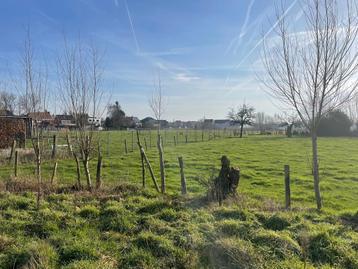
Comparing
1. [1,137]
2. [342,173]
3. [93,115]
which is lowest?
[342,173]

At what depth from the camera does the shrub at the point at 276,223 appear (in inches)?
243

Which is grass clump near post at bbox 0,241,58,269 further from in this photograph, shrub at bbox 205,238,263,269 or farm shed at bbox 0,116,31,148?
farm shed at bbox 0,116,31,148

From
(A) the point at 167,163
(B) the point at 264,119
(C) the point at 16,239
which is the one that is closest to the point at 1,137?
(A) the point at 167,163

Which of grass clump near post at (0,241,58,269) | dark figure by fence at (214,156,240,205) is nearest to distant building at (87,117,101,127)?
dark figure by fence at (214,156,240,205)

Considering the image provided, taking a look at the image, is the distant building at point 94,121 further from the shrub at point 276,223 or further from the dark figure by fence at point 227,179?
the shrub at point 276,223

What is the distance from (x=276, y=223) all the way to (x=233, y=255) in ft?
7.27

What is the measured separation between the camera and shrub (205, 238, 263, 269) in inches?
171

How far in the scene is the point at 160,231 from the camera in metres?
5.73

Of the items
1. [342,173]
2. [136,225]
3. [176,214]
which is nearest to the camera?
[136,225]

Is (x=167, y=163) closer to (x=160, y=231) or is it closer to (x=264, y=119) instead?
(x=160, y=231)

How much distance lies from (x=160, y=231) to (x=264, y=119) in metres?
95.6

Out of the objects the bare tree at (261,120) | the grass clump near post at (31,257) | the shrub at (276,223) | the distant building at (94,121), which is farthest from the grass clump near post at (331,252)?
the bare tree at (261,120)

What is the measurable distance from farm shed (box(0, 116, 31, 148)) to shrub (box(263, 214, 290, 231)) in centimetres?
2103

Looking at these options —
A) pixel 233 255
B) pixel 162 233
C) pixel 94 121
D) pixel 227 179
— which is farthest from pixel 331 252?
pixel 94 121
